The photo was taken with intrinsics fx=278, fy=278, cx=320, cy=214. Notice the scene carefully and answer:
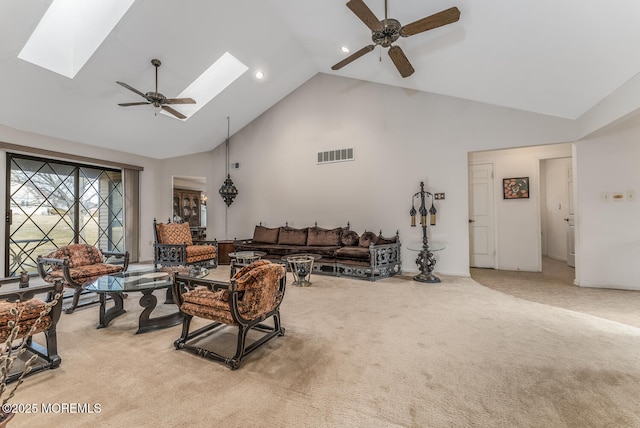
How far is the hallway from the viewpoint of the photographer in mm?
3223

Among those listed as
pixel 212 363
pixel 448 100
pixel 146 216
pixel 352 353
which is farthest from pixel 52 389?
pixel 448 100

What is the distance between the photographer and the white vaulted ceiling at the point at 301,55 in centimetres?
299

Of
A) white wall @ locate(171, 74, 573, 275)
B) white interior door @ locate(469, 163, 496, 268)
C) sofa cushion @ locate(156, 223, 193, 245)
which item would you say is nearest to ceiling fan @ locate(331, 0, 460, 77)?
white wall @ locate(171, 74, 573, 275)

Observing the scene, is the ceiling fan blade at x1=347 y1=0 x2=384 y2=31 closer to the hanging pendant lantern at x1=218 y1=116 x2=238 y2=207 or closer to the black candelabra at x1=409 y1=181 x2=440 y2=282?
the black candelabra at x1=409 y1=181 x2=440 y2=282

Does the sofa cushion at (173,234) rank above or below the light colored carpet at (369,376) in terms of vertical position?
above

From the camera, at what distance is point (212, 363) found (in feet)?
7.11

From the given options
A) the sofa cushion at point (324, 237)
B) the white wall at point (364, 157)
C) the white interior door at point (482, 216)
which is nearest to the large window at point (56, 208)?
the white wall at point (364, 157)

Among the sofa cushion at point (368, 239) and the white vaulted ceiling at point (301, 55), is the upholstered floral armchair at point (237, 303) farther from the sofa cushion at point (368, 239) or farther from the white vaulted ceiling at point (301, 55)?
the white vaulted ceiling at point (301, 55)

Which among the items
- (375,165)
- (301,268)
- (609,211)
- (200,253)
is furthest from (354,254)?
(609,211)

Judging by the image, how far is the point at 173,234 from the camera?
219 inches

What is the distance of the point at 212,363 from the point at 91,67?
450cm

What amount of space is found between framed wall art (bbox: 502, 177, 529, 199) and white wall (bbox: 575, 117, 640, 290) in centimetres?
121

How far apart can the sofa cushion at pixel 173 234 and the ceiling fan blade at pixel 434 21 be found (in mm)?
5154

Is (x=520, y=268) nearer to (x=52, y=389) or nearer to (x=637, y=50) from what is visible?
(x=637, y=50)
